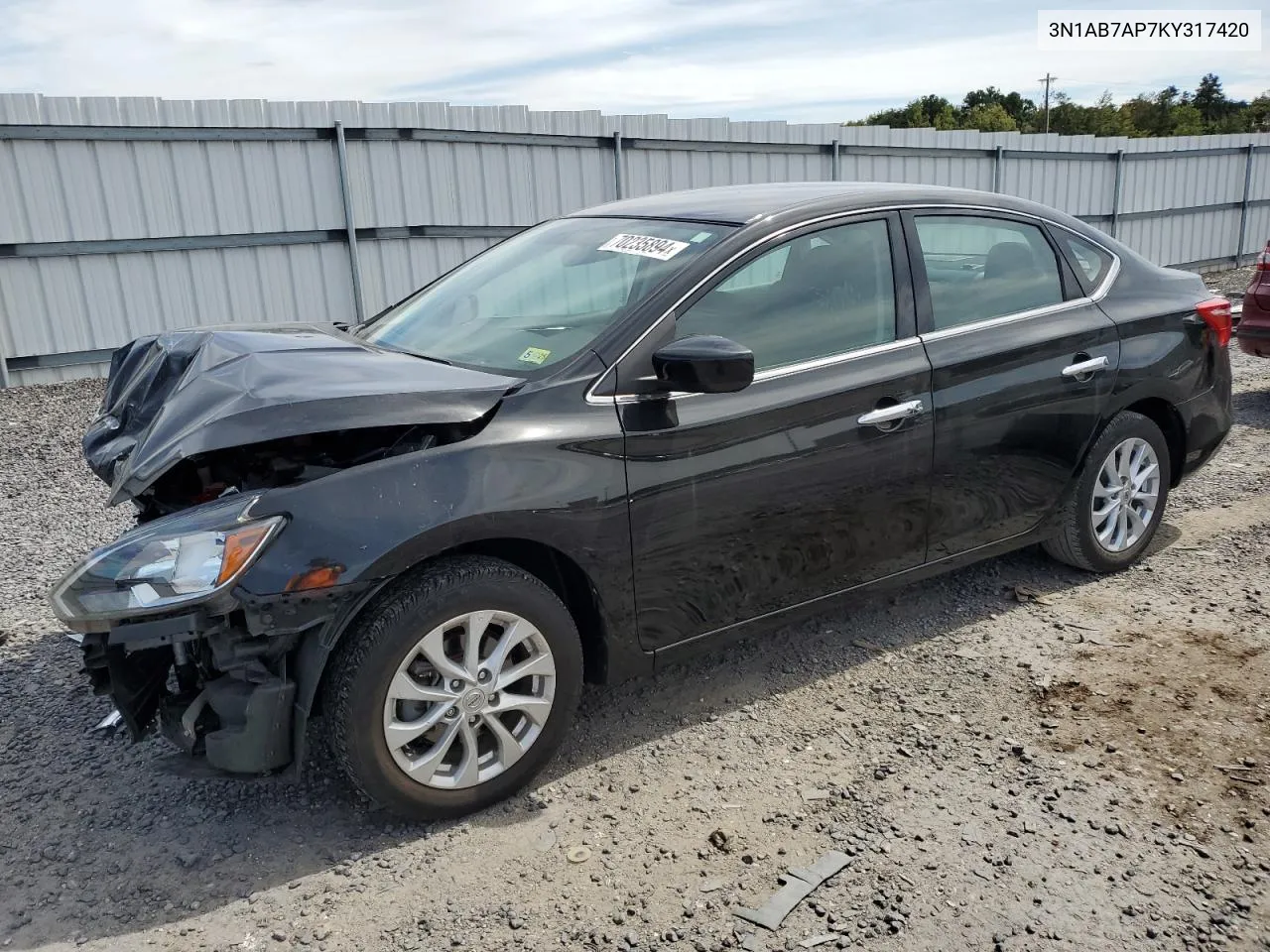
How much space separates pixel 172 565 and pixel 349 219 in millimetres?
8088

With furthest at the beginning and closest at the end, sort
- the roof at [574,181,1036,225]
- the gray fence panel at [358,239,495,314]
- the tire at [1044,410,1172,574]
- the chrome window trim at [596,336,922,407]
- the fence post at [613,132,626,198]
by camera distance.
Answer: the fence post at [613,132,626,198] < the gray fence panel at [358,239,495,314] < the tire at [1044,410,1172,574] < the roof at [574,181,1036,225] < the chrome window trim at [596,336,922,407]

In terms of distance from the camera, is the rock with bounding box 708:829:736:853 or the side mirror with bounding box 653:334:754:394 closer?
the rock with bounding box 708:829:736:853

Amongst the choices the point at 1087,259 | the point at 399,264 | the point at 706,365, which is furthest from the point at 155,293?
the point at 1087,259

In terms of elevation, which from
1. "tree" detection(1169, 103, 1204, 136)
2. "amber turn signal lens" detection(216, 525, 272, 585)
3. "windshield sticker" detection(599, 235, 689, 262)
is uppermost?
"tree" detection(1169, 103, 1204, 136)

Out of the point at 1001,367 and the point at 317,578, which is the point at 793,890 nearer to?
the point at 317,578

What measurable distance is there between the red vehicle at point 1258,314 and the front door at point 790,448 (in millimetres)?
5404

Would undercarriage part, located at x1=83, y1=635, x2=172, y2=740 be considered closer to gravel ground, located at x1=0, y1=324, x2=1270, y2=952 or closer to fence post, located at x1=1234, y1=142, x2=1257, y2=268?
gravel ground, located at x1=0, y1=324, x2=1270, y2=952

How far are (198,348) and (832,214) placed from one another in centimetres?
231

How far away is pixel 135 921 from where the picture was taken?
2.57 m

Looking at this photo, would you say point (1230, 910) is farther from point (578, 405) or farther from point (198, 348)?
point (198, 348)

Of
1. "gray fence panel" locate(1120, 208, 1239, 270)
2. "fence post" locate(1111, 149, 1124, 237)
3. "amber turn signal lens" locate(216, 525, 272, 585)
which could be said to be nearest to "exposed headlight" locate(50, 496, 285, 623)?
"amber turn signal lens" locate(216, 525, 272, 585)

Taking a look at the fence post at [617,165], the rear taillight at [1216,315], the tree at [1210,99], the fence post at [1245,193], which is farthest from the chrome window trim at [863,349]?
the tree at [1210,99]

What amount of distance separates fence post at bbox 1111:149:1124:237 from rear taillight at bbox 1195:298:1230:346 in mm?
14341

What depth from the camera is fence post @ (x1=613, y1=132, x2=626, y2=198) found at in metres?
Result: 11.5
